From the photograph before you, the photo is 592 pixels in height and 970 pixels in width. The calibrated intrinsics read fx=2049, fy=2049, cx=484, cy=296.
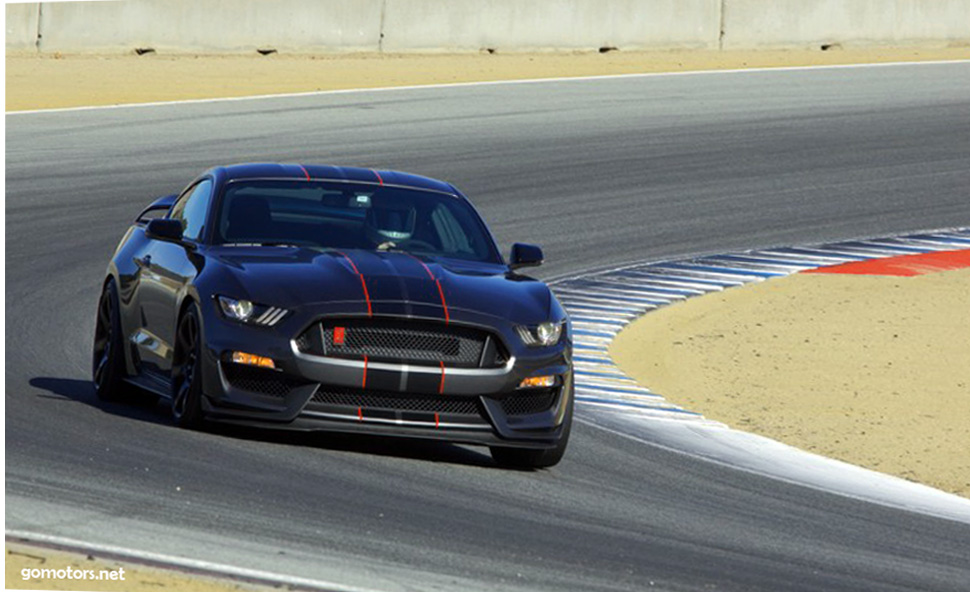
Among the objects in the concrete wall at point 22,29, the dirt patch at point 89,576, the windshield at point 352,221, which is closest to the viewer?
the dirt patch at point 89,576

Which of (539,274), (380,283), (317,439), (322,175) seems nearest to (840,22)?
(539,274)

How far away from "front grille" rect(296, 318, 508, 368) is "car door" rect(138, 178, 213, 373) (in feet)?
3.16

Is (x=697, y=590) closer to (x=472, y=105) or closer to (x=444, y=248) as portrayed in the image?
(x=444, y=248)

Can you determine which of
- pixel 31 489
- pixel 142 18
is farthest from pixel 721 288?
pixel 142 18

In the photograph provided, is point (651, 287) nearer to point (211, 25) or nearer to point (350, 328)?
point (350, 328)

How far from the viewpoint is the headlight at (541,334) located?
980 centimetres

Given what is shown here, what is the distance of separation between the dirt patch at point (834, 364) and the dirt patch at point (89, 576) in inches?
208

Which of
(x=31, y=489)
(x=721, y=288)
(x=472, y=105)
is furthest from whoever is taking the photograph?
(x=472, y=105)

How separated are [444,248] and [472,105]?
1554cm

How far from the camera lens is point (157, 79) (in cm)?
2772

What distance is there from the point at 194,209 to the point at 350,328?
211 centimetres

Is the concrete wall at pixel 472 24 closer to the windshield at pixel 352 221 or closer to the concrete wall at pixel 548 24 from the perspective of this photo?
the concrete wall at pixel 548 24

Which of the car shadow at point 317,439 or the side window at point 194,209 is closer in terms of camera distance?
the car shadow at point 317,439

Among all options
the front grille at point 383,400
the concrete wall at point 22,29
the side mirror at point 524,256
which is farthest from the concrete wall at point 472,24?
the front grille at point 383,400
